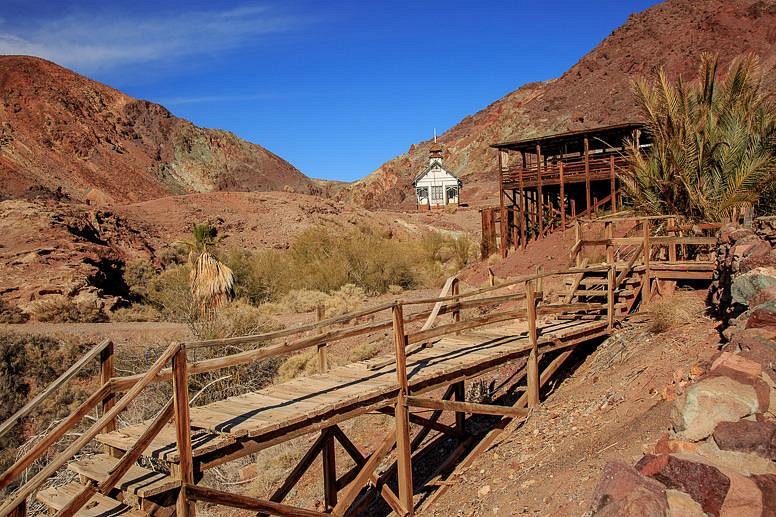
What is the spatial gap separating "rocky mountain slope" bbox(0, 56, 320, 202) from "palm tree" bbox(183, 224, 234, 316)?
33.1 m

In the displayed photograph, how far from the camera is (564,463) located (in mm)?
6703

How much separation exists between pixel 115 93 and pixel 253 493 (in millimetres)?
71107

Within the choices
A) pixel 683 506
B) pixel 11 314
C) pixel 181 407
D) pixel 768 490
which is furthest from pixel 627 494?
pixel 11 314

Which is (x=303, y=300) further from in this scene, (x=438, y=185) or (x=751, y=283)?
(x=438, y=185)

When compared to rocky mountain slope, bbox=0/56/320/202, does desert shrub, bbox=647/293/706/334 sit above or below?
below

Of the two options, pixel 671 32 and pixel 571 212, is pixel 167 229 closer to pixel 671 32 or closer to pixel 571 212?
pixel 571 212

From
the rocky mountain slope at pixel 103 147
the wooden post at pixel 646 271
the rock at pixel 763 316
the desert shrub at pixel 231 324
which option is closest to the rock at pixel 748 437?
the rock at pixel 763 316

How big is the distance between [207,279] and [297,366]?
248 inches

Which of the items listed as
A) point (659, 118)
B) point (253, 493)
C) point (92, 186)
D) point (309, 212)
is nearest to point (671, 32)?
point (309, 212)

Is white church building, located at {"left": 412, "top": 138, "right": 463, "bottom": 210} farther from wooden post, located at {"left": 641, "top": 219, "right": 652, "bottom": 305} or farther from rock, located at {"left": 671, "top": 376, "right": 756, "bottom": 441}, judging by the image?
rock, located at {"left": 671, "top": 376, "right": 756, "bottom": 441}

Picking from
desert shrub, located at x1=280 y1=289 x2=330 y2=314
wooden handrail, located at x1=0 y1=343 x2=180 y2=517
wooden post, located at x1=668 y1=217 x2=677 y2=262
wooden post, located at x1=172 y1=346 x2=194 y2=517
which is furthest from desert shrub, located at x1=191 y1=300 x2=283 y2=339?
wooden handrail, located at x1=0 y1=343 x2=180 y2=517

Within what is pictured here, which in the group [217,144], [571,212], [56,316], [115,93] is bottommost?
[56,316]

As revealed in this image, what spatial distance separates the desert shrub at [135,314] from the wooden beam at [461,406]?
644 inches

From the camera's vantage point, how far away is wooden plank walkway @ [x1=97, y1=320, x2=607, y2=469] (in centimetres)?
588
